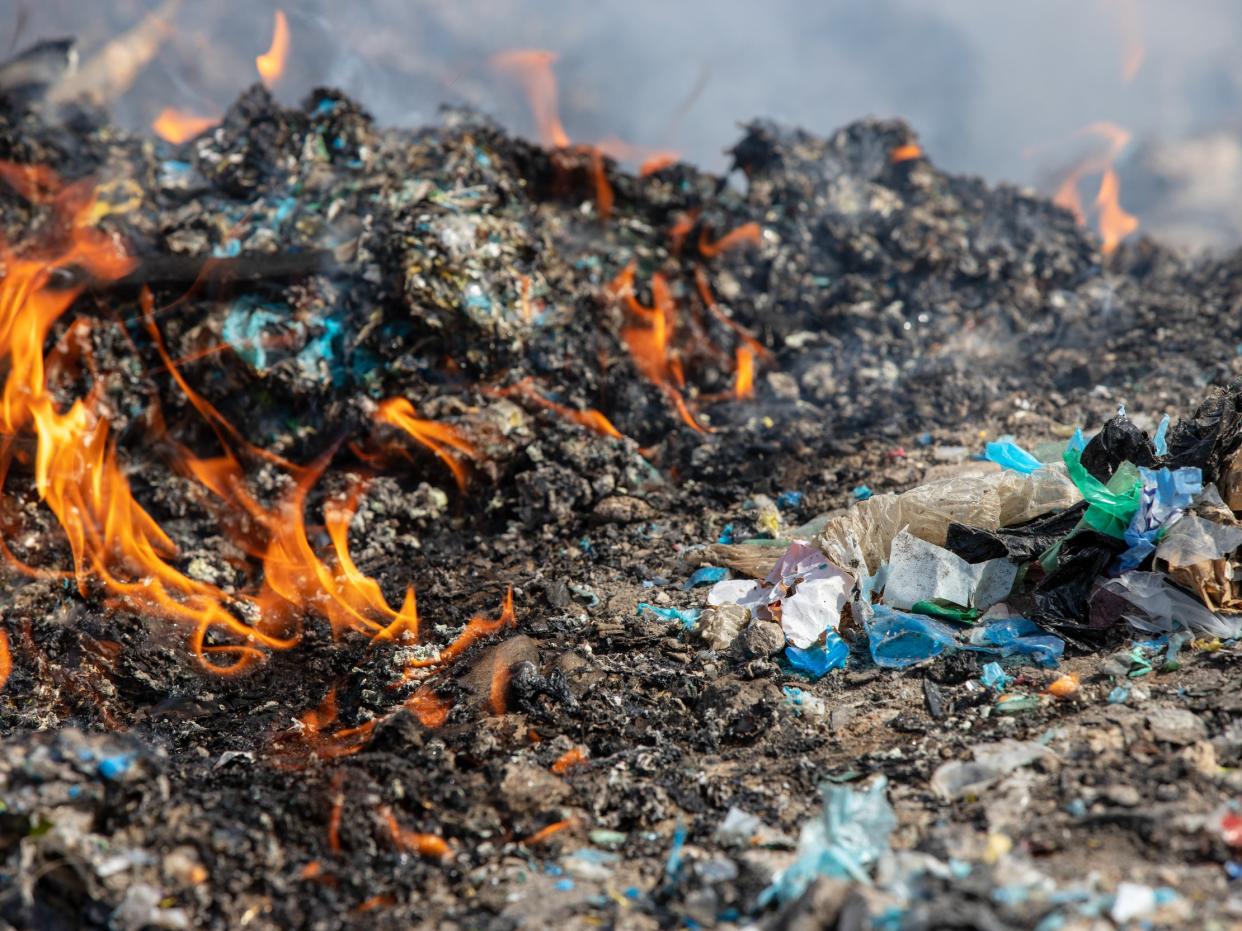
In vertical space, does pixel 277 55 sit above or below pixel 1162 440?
above

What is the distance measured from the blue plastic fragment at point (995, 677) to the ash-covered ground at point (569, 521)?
70mm

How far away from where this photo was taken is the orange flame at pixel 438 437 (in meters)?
5.56

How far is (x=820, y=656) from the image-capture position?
3.56 m

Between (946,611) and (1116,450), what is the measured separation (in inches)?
38.2

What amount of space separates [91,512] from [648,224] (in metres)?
4.84

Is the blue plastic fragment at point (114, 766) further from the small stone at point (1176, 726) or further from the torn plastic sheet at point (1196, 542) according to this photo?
the torn plastic sheet at point (1196, 542)

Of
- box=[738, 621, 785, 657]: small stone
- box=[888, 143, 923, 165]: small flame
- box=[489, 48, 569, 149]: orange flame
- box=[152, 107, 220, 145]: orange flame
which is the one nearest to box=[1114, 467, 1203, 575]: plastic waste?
box=[738, 621, 785, 657]: small stone

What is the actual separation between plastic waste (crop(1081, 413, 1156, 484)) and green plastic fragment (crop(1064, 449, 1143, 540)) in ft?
0.32

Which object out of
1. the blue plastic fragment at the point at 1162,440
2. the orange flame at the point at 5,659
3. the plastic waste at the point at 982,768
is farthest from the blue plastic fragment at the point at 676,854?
the orange flame at the point at 5,659

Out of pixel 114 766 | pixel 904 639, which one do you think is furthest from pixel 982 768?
pixel 114 766

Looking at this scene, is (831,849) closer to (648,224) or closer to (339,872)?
(339,872)

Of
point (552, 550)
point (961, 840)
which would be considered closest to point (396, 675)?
point (552, 550)

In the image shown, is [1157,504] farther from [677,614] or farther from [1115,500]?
[677,614]

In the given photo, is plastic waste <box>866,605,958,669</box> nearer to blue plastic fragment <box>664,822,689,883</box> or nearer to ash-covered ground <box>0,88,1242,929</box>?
ash-covered ground <box>0,88,1242,929</box>
